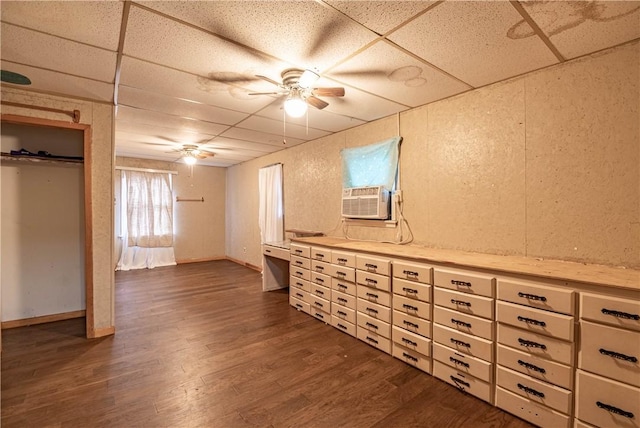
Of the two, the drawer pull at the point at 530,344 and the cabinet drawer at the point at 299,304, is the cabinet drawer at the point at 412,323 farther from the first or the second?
the cabinet drawer at the point at 299,304

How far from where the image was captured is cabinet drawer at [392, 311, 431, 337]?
92.0 inches

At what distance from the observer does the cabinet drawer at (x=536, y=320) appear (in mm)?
1646

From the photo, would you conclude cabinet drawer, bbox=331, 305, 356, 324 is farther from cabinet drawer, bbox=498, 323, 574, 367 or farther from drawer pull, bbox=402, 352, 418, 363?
cabinet drawer, bbox=498, 323, 574, 367

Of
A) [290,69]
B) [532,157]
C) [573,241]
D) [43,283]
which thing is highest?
Answer: [290,69]

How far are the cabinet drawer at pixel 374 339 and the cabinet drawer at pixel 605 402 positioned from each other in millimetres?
1337

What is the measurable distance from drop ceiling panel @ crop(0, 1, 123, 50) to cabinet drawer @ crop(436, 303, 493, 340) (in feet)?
9.45

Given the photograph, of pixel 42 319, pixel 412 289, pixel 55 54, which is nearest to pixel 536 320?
pixel 412 289

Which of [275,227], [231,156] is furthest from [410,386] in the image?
[231,156]

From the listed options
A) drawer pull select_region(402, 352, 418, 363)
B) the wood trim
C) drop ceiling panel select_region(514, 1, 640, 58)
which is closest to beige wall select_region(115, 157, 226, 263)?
the wood trim

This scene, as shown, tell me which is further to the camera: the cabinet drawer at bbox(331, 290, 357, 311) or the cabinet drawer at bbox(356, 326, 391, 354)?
the cabinet drawer at bbox(331, 290, 357, 311)

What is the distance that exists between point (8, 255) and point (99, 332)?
4.75 ft

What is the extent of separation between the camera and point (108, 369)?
93.0 inches

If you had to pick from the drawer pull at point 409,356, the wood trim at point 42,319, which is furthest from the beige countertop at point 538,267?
the wood trim at point 42,319

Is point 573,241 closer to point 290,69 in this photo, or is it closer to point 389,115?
point 389,115
